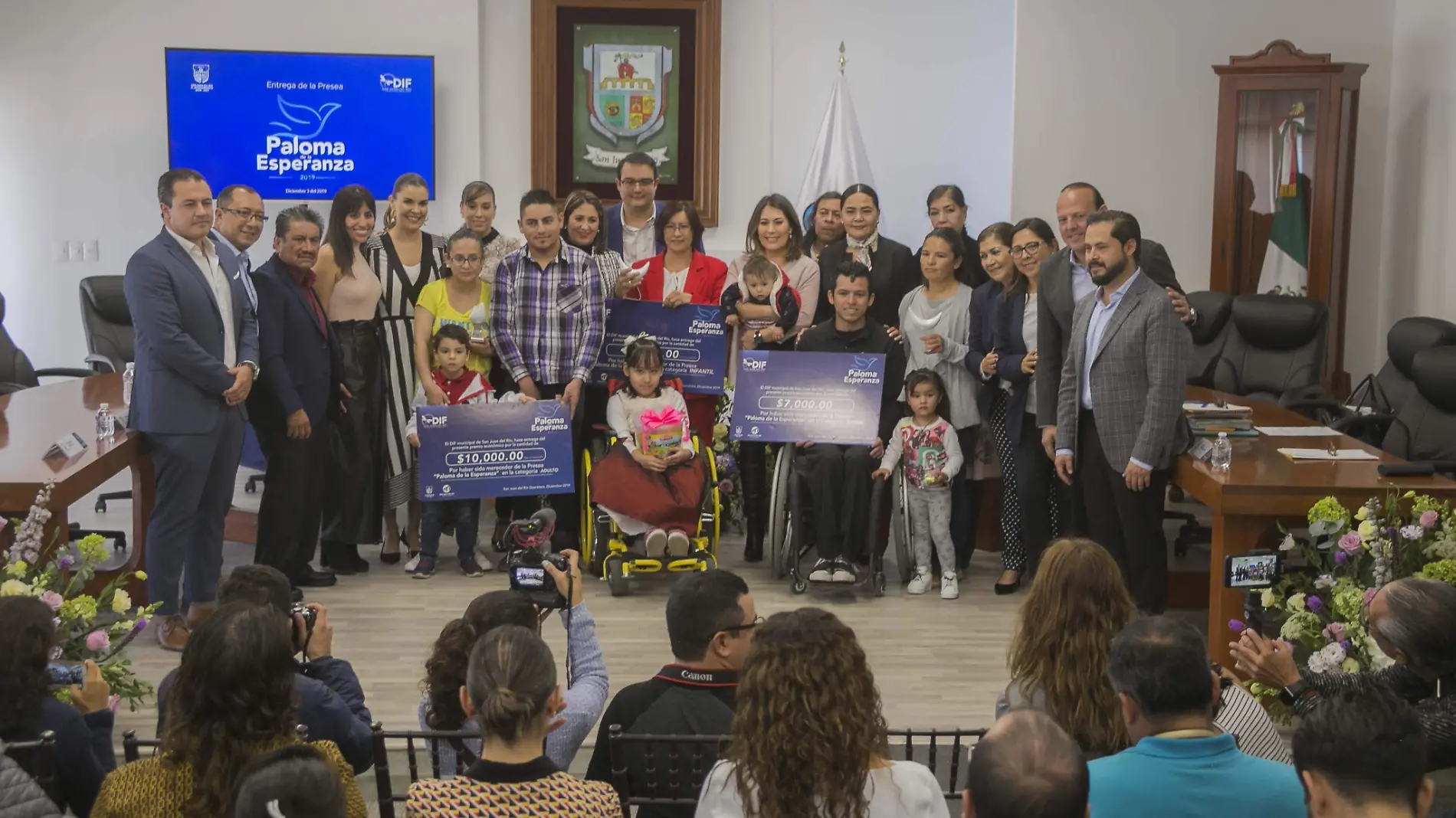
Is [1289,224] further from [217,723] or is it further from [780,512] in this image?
[217,723]

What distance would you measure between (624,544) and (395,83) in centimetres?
406

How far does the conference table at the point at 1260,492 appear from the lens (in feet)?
13.4

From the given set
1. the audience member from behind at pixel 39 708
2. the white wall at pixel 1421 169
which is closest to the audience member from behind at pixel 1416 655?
the audience member from behind at pixel 39 708

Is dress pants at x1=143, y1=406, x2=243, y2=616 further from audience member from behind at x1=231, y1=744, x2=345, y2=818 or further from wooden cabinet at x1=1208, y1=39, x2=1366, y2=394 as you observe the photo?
wooden cabinet at x1=1208, y1=39, x2=1366, y2=394

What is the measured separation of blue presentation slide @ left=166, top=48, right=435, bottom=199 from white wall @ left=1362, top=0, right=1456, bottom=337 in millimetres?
5427

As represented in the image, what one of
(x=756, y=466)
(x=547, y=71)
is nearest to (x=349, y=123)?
(x=547, y=71)

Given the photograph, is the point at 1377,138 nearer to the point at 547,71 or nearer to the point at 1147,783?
the point at 547,71

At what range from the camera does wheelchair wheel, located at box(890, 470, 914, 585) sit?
550 cm

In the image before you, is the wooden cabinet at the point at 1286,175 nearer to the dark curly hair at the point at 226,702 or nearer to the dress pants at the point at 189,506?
the dress pants at the point at 189,506

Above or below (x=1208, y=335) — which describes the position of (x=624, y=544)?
below

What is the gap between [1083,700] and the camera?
251cm

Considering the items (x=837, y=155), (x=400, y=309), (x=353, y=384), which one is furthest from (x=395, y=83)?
(x=353, y=384)

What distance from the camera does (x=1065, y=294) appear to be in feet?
16.0

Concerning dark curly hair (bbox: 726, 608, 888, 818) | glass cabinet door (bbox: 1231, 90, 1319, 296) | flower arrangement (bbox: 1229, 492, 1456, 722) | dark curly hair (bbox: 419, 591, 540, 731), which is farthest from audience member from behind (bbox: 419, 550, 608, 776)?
glass cabinet door (bbox: 1231, 90, 1319, 296)
